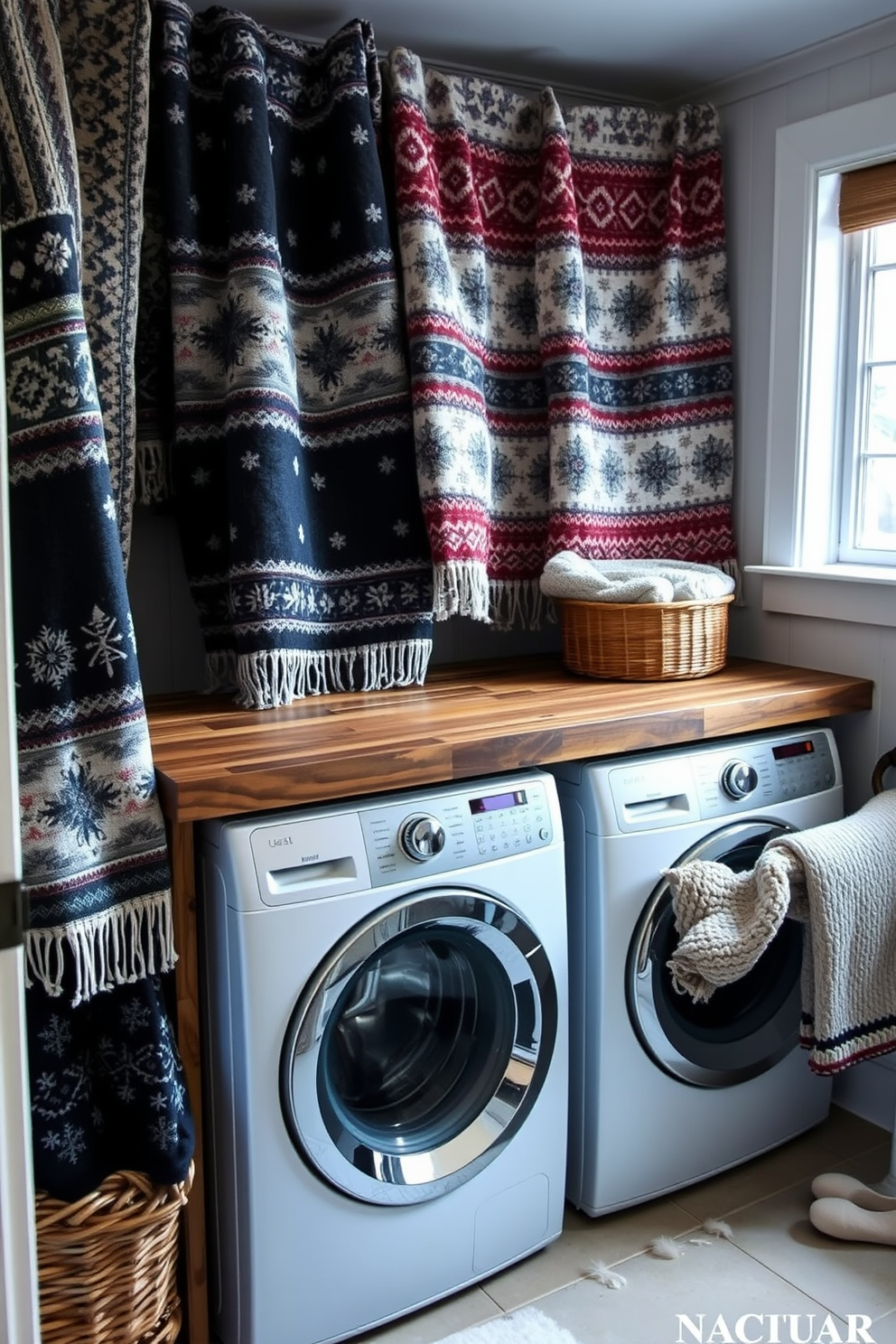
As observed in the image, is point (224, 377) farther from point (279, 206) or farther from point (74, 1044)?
point (74, 1044)

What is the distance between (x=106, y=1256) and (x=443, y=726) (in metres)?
0.88

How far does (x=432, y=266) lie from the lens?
2057mm

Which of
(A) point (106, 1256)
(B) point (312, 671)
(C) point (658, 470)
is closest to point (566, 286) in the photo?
(C) point (658, 470)

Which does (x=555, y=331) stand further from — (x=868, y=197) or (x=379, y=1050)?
(x=379, y=1050)

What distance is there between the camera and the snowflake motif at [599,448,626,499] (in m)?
2.41

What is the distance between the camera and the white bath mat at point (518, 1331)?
67.5 inches

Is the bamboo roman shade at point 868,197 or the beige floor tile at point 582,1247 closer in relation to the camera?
the beige floor tile at point 582,1247

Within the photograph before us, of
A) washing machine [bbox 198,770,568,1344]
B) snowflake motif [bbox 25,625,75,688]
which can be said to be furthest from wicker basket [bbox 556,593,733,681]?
snowflake motif [bbox 25,625,75,688]

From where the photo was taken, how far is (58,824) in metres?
1.45

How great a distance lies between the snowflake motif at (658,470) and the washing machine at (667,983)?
623 mm

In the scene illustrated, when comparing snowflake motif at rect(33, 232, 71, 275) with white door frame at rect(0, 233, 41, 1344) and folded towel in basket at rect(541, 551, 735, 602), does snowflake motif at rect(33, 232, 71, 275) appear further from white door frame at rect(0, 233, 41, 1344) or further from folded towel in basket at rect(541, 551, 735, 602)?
folded towel in basket at rect(541, 551, 735, 602)

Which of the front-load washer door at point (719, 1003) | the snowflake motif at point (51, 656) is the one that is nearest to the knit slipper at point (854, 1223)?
the front-load washer door at point (719, 1003)

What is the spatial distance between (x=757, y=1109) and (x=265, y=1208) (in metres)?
1.00

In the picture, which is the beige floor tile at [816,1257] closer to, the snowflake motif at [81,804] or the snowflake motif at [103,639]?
the snowflake motif at [81,804]
